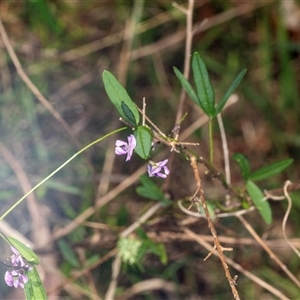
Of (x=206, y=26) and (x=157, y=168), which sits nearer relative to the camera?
(x=157, y=168)

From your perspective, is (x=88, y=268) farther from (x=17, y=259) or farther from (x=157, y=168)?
(x=157, y=168)

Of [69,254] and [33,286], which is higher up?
[33,286]

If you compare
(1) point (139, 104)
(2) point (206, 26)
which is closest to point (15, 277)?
(1) point (139, 104)

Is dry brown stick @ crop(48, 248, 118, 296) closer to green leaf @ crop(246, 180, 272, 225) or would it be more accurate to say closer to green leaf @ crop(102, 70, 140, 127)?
green leaf @ crop(246, 180, 272, 225)

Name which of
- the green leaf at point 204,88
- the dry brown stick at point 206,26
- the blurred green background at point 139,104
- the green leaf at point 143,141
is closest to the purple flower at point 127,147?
the green leaf at point 143,141

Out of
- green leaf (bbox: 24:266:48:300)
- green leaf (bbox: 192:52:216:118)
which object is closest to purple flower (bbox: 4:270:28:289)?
green leaf (bbox: 24:266:48:300)

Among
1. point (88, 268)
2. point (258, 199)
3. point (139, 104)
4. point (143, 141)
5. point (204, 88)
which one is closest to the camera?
point (143, 141)

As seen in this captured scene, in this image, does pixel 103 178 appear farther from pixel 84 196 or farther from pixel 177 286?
pixel 177 286

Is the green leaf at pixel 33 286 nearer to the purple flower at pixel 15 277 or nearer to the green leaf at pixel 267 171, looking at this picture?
the purple flower at pixel 15 277
